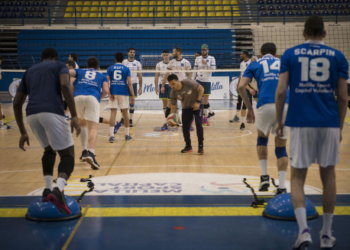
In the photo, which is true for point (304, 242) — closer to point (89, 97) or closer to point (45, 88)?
point (45, 88)

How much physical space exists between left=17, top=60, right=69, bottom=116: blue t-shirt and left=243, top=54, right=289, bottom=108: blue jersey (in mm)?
2287

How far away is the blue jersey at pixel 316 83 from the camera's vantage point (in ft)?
10.9

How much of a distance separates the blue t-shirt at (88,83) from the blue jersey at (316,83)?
4.31 m

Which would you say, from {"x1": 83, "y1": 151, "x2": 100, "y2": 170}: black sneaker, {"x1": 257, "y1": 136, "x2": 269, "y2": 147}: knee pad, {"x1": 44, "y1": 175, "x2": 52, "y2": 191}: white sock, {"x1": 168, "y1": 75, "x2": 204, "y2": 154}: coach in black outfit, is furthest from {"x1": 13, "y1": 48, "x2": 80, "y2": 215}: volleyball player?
{"x1": 168, "y1": 75, "x2": 204, "y2": 154}: coach in black outfit

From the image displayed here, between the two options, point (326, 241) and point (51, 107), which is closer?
point (326, 241)

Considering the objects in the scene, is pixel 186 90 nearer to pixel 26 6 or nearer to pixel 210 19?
pixel 210 19

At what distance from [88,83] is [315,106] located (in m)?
4.52

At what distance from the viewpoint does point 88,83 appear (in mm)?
6965

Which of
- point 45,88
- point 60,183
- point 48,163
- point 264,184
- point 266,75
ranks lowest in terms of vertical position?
point 264,184

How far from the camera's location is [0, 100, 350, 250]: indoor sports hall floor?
3.61 metres

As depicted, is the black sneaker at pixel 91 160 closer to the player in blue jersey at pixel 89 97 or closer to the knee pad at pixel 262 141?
the player in blue jersey at pixel 89 97

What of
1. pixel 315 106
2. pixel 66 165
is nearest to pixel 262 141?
pixel 315 106

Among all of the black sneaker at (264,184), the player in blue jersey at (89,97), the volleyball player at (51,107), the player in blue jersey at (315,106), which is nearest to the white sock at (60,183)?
the volleyball player at (51,107)

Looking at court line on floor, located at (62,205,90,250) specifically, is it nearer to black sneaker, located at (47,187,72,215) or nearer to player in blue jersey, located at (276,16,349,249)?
black sneaker, located at (47,187,72,215)
